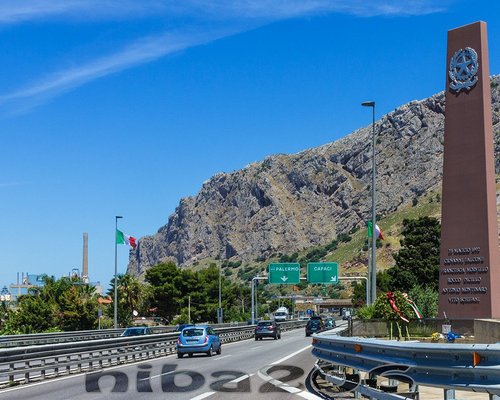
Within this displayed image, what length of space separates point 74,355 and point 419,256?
70.2m

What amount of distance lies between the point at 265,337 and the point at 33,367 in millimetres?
38930

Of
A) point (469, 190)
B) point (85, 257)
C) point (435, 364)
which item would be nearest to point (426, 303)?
point (469, 190)

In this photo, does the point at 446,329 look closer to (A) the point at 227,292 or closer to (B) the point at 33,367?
(B) the point at 33,367

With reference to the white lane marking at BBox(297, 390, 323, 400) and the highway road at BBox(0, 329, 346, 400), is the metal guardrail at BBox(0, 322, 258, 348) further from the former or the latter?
the white lane marking at BBox(297, 390, 323, 400)

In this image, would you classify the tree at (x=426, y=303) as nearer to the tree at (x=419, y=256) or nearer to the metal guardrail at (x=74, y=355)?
the metal guardrail at (x=74, y=355)

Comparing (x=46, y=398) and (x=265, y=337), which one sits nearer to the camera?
(x=46, y=398)

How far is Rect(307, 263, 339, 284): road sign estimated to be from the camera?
75875 millimetres

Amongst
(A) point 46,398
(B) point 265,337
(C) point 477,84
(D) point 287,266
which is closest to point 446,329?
(C) point 477,84

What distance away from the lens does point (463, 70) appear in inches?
1521

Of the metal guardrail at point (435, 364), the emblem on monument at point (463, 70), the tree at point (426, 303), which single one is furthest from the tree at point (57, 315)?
the metal guardrail at point (435, 364)

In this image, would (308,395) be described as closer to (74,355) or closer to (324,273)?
(74,355)

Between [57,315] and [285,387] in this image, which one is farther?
[57,315]

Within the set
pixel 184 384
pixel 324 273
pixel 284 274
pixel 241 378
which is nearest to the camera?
pixel 184 384

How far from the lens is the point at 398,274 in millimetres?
90438
